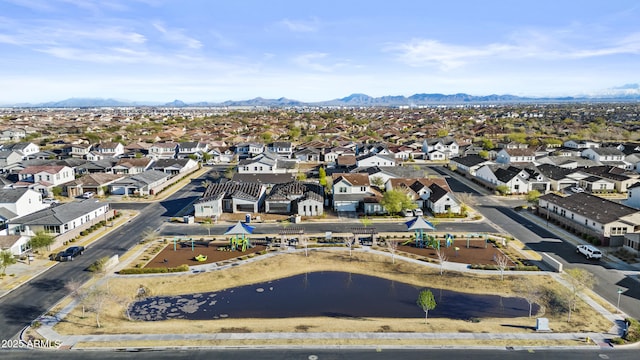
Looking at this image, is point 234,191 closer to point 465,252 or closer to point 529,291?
point 465,252

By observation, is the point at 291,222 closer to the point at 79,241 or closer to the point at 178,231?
the point at 178,231

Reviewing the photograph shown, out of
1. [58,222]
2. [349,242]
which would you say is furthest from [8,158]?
[349,242]

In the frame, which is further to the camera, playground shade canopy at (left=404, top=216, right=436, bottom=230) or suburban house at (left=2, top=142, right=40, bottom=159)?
suburban house at (left=2, top=142, right=40, bottom=159)

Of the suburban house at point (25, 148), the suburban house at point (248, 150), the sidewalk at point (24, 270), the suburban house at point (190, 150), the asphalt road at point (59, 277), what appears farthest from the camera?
the suburban house at point (248, 150)

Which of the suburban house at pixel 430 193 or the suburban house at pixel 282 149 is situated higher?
the suburban house at pixel 282 149

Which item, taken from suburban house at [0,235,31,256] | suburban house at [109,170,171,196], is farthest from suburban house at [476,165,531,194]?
suburban house at [0,235,31,256]

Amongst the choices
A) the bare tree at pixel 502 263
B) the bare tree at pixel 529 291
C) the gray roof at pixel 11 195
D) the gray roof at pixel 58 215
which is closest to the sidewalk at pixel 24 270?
the gray roof at pixel 58 215

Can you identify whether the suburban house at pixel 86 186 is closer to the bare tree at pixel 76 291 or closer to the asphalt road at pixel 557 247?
the bare tree at pixel 76 291

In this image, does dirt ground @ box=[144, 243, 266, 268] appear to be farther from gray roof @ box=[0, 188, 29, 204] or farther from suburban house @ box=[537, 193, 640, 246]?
suburban house @ box=[537, 193, 640, 246]
